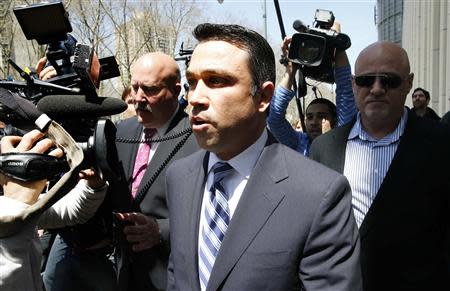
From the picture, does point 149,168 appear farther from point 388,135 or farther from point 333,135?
point 388,135

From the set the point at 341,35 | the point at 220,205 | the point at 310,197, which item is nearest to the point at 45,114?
the point at 220,205

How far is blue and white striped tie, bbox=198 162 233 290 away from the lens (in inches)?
67.9

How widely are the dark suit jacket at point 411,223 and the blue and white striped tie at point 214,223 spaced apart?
34.9 inches

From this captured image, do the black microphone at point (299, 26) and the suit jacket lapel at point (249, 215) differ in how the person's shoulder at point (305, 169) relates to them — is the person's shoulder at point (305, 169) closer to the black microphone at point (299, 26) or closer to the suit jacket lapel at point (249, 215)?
the suit jacket lapel at point (249, 215)

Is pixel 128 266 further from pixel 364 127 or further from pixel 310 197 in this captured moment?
pixel 364 127

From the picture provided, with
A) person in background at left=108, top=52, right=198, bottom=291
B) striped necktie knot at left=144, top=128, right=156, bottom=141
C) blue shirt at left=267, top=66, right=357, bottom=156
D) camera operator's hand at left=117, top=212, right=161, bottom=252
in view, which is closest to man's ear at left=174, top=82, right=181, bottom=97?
person in background at left=108, top=52, right=198, bottom=291

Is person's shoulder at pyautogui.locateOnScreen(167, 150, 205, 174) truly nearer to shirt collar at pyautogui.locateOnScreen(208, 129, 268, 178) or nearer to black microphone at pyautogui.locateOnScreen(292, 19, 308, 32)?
shirt collar at pyautogui.locateOnScreen(208, 129, 268, 178)

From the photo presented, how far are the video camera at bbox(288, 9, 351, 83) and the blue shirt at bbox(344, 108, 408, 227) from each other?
591mm

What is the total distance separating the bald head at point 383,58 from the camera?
2.51 m

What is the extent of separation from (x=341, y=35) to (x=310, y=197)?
160 centimetres

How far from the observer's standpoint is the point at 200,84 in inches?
67.8

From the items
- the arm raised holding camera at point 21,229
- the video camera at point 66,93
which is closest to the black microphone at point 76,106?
the video camera at point 66,93

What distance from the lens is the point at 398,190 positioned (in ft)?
7.48

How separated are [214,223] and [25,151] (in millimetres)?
700
